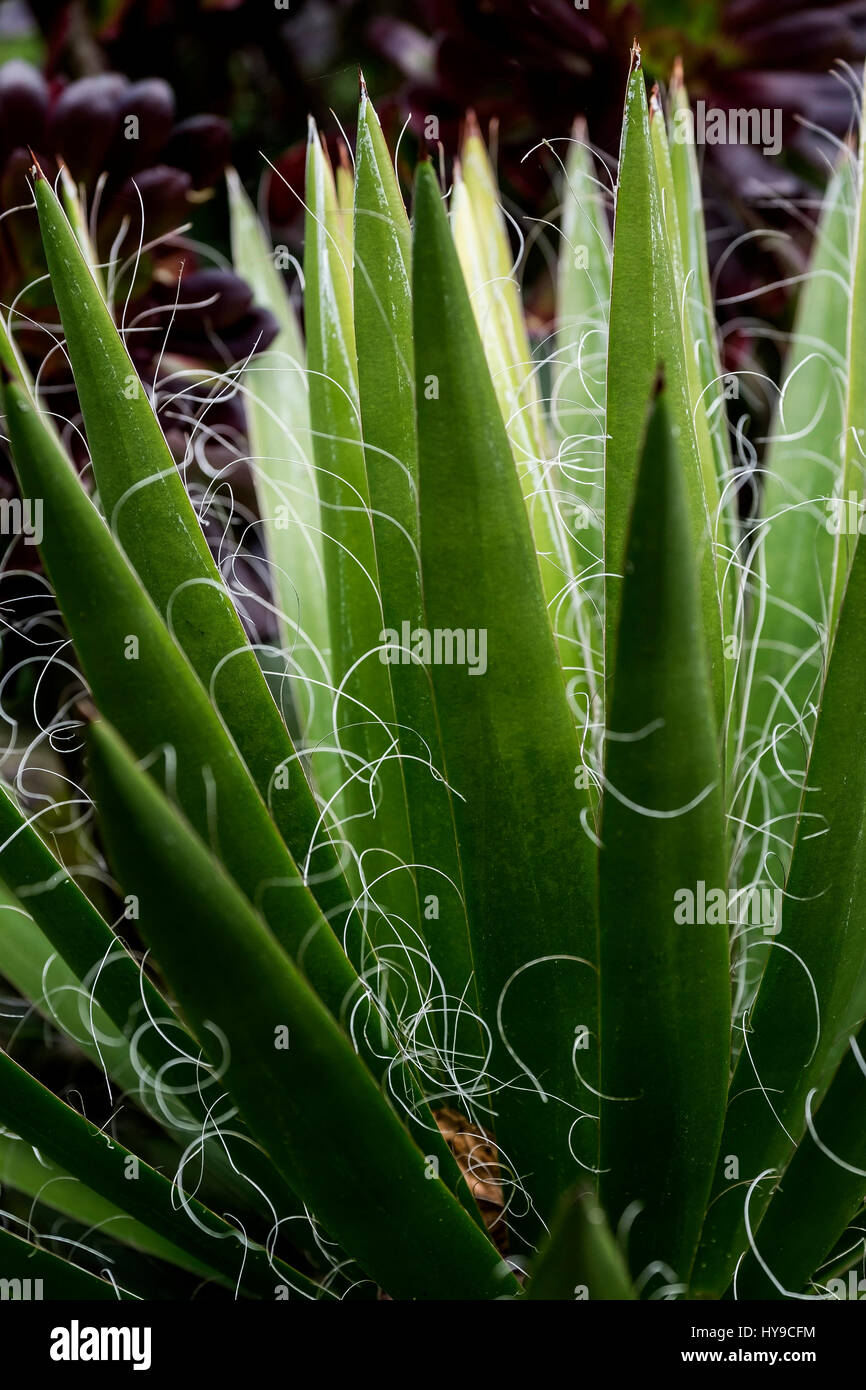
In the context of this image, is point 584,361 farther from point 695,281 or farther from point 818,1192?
point 818,1192

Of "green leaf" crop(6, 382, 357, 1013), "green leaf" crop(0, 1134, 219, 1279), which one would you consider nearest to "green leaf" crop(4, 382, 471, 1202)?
"green leaf" crop(6, 382, 357, 1013)

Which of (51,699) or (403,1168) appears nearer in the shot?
(403,1168)

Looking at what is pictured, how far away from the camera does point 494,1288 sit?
312 mm

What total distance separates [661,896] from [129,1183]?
238 millimetres

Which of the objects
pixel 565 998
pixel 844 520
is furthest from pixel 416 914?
pixel 844 520

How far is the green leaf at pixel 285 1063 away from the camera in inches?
8.9

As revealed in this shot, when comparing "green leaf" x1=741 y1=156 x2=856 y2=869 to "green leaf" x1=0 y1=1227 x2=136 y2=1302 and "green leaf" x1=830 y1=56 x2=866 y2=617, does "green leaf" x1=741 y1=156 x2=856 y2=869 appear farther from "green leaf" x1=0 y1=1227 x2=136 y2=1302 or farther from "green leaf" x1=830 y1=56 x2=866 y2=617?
"green leaf" x1=0 y1=1227 x2=136 y2=1302

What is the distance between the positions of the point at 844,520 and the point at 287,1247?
0.45 m

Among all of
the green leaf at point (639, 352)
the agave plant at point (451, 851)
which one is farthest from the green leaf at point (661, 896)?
the green leaf at point (639, 352)

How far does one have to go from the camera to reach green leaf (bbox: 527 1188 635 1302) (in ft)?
0.67

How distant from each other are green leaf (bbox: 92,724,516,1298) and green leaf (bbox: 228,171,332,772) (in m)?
0.21

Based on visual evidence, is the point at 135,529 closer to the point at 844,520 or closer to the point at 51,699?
the point at 844,520

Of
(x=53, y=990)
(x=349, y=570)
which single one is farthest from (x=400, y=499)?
(x=53, y=990)

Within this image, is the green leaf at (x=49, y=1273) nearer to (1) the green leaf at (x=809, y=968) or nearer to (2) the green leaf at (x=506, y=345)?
(1) the green leaf at (x=809, y=968)
